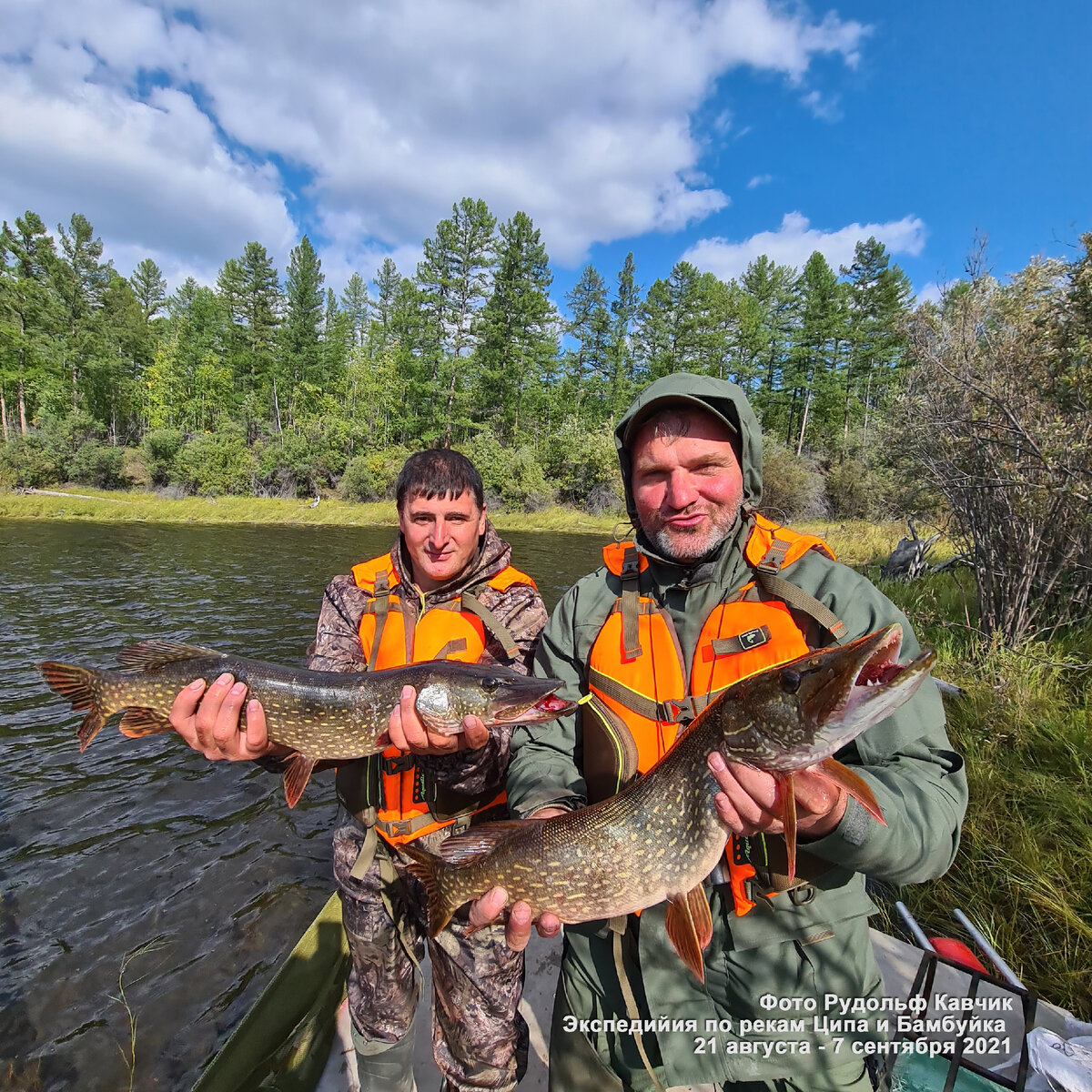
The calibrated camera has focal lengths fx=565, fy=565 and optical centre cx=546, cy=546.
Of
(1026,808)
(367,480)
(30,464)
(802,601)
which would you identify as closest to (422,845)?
(802,601)

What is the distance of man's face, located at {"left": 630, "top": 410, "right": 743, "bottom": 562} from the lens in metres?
A: 2.19

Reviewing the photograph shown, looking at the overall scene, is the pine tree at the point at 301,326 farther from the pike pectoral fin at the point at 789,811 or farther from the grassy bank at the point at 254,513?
the pike pectoral fin at the point at 789,811

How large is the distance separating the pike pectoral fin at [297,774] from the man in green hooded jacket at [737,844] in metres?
1.21

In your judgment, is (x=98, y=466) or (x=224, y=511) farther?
(x=98, y=466)

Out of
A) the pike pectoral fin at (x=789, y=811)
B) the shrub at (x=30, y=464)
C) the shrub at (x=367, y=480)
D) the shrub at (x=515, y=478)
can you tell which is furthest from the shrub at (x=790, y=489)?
the shrub at (x=30, y=464)

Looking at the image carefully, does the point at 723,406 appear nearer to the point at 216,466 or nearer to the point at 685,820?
the point at 685,820

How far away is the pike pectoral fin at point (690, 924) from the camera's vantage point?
5.69 feet

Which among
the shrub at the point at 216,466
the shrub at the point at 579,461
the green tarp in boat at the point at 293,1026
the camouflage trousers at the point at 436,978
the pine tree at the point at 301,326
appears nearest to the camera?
the camouflage trousers at the point at 436,978

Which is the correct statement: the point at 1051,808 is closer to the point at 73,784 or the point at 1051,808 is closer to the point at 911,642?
the point at 911,642

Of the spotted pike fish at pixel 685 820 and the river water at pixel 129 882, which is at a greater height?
the spotted pike fish at pixel 685 820

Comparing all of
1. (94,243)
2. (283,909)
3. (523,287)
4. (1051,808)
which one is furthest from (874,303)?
(94,243)

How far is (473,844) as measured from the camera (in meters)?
2.00

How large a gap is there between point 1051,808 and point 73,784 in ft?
29.4

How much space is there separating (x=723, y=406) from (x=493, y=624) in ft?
4.96
